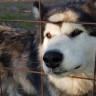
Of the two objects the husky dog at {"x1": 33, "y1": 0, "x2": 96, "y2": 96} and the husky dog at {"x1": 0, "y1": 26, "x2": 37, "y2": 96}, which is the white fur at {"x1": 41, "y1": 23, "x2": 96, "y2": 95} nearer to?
the husky dog at {"x1": 33, "y1": 0, "x2": 96, "y2": 96}

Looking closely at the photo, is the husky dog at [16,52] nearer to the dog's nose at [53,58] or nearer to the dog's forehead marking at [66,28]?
the dog's forehead marking at [66,28]

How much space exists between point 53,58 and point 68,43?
28 centimetres

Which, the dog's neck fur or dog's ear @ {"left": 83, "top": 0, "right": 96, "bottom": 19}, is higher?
dog's ear @ {"left": 83, "top": 0, "right": 96, "bottom": 19}

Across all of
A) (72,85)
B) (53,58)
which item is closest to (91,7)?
(53,58)

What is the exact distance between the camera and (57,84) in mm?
2990

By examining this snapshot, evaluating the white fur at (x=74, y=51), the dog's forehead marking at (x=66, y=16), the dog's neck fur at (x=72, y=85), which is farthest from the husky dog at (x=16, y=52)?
the dog's forehead marking at (x=66, y=16)

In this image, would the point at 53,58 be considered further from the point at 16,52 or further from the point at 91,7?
the point at 16,52

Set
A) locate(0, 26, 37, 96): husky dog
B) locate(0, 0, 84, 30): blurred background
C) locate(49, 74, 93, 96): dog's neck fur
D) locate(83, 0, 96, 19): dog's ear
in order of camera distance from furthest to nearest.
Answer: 1. locate(0, 0, 84, 30): blurred background
2. locate(0, 26, 37, 96): husky dog
3. locate(49, 74, 93, 96): dog's neck fur
4. locate(83, 0, 96, 19): dog's ear

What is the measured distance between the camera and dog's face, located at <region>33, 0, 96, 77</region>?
227 cm

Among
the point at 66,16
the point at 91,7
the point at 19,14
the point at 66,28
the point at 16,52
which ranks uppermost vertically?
the point at 19,14

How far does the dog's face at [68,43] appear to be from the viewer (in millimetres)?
2271

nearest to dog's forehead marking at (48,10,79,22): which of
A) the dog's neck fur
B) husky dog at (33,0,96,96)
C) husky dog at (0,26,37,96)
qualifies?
husky dog at (33,0,96,96)

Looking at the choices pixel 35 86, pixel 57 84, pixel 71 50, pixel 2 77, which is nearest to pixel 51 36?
pixel 71 50

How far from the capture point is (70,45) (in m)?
2.39
